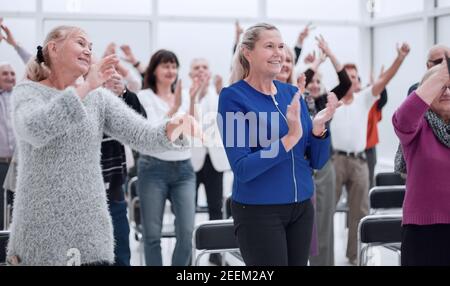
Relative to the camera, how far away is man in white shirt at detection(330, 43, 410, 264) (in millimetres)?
4883

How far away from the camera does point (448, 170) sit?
221 centimetres

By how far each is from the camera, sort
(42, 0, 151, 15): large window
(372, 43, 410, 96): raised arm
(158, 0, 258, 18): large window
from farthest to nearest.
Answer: (158, 0, 258, 18): large window, (42, 0, 151, 15): large window, (372, 43, 410, 96): raised arm

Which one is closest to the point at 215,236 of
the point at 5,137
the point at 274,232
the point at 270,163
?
the point at 274,232

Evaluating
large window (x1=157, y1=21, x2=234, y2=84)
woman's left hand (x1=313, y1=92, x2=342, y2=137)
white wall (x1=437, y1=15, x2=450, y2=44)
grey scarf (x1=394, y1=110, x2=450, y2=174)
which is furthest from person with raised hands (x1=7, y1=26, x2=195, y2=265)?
large window (x1=157, y1=21, x2=234, y2=84)

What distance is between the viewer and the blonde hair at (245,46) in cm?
236

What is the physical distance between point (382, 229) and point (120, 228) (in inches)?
52.0

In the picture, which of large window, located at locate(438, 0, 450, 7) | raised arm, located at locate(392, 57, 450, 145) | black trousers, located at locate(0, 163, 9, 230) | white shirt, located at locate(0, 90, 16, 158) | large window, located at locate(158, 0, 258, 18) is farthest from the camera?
large window, located at locate(158, 0, 258, 18)

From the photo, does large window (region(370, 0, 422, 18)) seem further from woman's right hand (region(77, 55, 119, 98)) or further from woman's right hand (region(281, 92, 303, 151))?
woman's right hand (region(77, 55, 119, 98))

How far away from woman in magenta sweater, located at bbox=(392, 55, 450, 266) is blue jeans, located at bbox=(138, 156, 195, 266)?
184 cm

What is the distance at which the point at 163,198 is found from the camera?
391 cm

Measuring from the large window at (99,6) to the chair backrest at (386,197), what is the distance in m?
4.14

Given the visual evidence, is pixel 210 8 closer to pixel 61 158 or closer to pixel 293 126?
pixel 293 126
